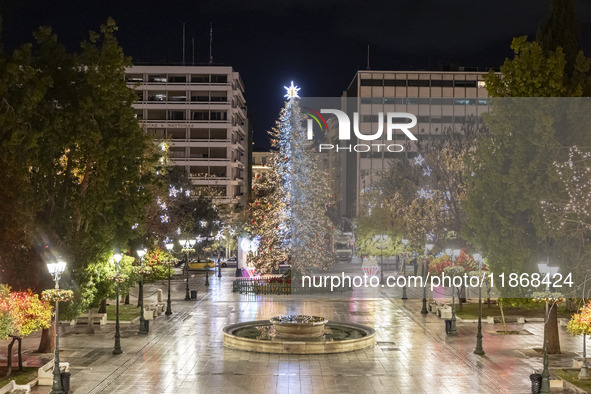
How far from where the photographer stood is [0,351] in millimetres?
29172

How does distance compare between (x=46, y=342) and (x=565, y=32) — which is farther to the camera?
(x=46, y=342)

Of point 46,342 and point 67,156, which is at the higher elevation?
point 67,156

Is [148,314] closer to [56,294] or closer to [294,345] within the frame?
[294,345]

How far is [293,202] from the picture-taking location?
174 feet

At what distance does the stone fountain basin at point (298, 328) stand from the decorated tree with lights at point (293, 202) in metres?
20.7

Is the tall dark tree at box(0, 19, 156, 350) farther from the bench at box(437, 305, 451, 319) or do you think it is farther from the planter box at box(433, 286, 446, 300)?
the planter box at box(433, 286, 446, 300)

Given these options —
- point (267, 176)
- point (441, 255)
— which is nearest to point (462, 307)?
point (441, 255)

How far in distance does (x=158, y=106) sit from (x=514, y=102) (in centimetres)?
7722

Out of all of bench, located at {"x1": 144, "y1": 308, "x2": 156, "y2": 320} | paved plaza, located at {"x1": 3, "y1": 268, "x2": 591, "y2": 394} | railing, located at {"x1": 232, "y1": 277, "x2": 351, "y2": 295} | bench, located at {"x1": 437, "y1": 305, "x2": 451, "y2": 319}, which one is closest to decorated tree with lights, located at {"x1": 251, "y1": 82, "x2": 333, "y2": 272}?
railing, located at {"x1": 232, "y1": 277, "x2": 351, "y2": 295}

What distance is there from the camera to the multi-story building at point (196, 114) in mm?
101062

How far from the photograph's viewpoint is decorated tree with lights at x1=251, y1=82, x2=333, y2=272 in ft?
174

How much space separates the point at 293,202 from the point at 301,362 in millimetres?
25641

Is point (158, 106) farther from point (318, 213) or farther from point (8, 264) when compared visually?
point (8, 264)

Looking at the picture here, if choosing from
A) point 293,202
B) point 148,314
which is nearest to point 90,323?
point 148,314
